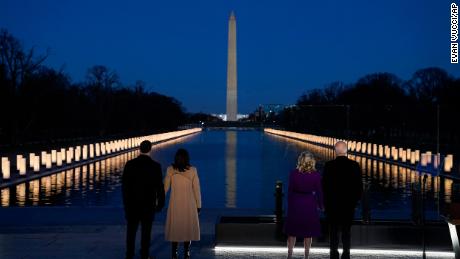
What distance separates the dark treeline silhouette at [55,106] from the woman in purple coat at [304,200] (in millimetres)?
39867

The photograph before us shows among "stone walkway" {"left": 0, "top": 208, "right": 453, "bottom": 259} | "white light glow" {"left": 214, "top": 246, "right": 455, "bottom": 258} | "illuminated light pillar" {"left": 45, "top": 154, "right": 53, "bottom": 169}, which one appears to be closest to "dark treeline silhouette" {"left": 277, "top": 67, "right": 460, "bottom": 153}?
"illuminated light pillar" {"left": 45, "top": 154, "right": 53, "bottom": 169}

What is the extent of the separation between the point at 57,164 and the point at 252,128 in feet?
352

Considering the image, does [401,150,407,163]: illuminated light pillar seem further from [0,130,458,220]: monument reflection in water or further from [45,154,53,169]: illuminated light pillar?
[45,154,53,169]: illuminated light pillar

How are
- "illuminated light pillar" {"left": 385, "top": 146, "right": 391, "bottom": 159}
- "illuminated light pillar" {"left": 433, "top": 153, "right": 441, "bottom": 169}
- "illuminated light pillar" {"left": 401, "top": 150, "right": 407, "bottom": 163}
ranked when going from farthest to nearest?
"illuminated light pillar" {"left": 385, "top": 146, "right": 391, "bottom": 159} → "illuminated light pillar" {"left": 401, "top": 150, "right": 407, "bottom": 163} → "illuminated light pillar" {"left": 433, "top": 153, "right": 441, "bottom": 169}

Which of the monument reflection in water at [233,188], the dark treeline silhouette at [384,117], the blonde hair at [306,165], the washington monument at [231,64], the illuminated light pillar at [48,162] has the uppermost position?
the washington monument at [231,64]

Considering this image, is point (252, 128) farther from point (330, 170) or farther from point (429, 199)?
point (330, 170)

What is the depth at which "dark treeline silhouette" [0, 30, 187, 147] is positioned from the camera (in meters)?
49.6

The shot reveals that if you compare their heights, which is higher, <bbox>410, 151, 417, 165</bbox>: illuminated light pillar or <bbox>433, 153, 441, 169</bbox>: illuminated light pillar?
<bbox>433, 153, 441, 169</bbox>: illuminated light pillar

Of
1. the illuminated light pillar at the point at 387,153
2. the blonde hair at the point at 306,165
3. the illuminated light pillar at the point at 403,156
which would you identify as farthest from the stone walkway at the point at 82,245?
the illuminated light pillar at the point at 387,153

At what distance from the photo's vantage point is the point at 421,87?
112125 millimetres

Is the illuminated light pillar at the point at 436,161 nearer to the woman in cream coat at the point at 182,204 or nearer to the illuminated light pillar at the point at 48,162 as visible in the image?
the woman in cream coat at the point at 182,204

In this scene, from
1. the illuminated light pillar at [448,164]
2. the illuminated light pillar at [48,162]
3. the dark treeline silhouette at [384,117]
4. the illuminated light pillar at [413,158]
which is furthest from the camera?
the dark treeline silhouette at [384,117]

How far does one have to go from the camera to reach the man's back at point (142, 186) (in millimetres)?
9977

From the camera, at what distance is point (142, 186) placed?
393 inches
